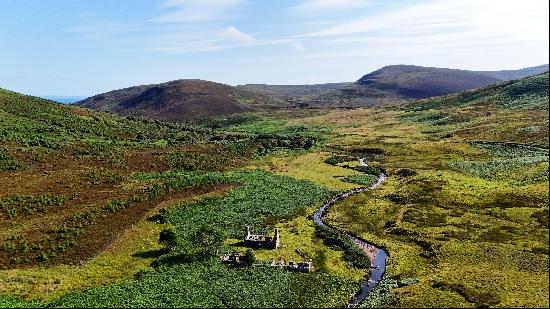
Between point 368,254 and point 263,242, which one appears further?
A: point 263,242

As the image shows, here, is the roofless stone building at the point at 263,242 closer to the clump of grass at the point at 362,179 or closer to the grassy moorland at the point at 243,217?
the grassy moorland at the point at 243,217

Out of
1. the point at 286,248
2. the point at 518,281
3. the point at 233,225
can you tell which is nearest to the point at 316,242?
the point at 286,248

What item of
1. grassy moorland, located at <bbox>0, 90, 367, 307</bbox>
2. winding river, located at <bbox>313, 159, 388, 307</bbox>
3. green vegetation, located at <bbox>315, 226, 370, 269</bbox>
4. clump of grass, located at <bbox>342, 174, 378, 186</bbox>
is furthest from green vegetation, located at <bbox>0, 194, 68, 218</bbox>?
clump of grass, located at <bbox>342, 174, 378, 186</bbox>

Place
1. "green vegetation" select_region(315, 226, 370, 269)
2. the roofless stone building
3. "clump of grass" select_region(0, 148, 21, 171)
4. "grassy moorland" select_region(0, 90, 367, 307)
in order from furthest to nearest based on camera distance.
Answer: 1. "clump of grass" select_region(0, 148, 21, 171)
2. the roofless stone building
3. "green vegetation" select_region(315, 226, 370, 269)
4. "grassy moorland" select_region(0, 90, 367, 307)

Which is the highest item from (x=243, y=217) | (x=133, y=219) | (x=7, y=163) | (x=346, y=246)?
(x=7, y=163)

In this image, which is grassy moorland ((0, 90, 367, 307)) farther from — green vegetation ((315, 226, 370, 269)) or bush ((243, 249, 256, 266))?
green vegetation ((315, 226, 370, 269))

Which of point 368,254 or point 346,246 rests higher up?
point 346,246

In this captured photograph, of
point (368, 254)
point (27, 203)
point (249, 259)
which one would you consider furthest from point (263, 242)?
point (27, 203)

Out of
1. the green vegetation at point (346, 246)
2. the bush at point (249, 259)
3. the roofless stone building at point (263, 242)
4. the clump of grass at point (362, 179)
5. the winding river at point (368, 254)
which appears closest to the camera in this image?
the winding river at point (368, 254)

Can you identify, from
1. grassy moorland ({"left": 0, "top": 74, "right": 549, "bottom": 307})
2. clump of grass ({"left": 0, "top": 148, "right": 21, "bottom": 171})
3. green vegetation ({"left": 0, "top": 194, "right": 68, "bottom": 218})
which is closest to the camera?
grassy moorland ({"left": 0, "top": 74, "right": 549, "bottom": 307})

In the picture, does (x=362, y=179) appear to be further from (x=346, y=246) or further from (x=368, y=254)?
(x=368, y=254)

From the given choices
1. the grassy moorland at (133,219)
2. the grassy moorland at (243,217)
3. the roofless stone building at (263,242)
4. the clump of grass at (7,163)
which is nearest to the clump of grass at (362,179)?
the grassy moorland at (243,217)
